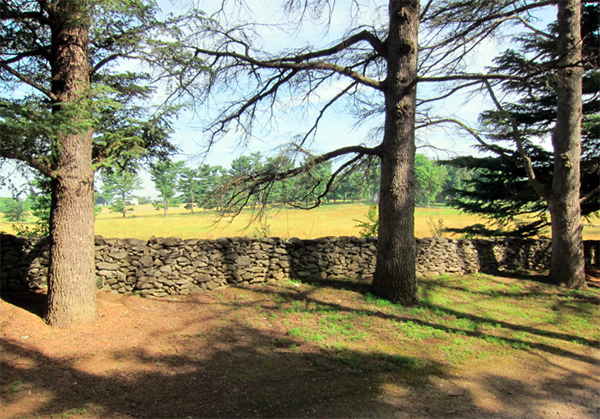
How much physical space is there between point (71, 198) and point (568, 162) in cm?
1279

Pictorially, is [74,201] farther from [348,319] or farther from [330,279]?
[330,279]

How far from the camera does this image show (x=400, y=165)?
25.6 ft

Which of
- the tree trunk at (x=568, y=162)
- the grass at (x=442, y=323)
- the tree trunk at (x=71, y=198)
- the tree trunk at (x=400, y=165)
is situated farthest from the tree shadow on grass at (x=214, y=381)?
the tree trunk at (x=568, y=162)

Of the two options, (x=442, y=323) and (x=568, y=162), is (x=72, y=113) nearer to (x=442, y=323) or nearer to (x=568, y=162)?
(x=442, y=323)

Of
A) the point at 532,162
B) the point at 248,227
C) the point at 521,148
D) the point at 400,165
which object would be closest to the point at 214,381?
the point at 248,227

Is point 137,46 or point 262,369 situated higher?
point 137,46

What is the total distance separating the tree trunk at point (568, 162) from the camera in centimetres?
1041

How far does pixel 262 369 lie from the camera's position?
4.65 metres

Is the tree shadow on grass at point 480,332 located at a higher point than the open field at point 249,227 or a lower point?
lower

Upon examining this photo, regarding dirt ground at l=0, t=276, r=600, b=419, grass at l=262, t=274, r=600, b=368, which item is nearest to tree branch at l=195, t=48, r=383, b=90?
grass at l=262, t=274, r=600, b=368

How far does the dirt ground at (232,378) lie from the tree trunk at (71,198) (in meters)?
0.38

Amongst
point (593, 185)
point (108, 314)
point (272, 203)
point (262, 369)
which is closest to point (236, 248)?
point (272, 203)

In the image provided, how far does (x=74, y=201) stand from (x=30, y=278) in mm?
2454

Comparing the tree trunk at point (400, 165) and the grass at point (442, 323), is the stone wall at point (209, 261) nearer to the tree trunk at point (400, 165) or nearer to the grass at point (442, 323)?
the grass at point (442, 323)
